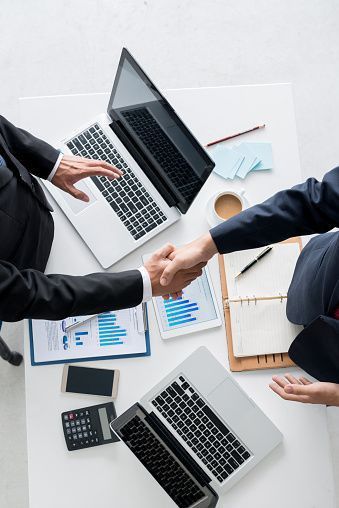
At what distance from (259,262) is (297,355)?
0.96ft

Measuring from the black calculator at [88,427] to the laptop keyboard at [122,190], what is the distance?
0.49 metres

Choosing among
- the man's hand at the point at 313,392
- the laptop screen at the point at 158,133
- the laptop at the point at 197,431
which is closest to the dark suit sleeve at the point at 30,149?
the laptop screen at the point at 158,133

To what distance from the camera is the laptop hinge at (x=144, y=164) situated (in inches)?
62.8

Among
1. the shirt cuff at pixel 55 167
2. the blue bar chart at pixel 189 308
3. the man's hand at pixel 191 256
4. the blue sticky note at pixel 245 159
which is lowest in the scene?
the blue bar chart at pixel 189 308

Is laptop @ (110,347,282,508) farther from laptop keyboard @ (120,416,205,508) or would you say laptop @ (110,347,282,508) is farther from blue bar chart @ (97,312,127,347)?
blue bar chart @ (97,312,127,347)

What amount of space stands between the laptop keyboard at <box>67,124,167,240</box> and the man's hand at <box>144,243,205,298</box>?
0.43 ft

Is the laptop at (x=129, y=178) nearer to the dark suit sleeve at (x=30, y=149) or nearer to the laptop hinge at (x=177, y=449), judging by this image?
the dark suit sleeve at (x=30, y=149)

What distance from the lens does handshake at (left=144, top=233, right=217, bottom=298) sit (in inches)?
53.0

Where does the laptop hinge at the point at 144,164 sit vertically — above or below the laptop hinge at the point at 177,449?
above

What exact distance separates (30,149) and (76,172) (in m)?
0.14

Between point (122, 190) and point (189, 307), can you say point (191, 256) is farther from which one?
point (122, 190)

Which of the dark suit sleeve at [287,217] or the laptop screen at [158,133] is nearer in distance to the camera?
the dark suit sleeve at [287,217]

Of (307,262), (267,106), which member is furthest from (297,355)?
(267,106)

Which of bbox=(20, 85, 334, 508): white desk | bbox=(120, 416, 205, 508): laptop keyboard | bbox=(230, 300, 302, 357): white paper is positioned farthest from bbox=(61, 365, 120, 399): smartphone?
bbox=(230, 300, 302, 357): white paper
